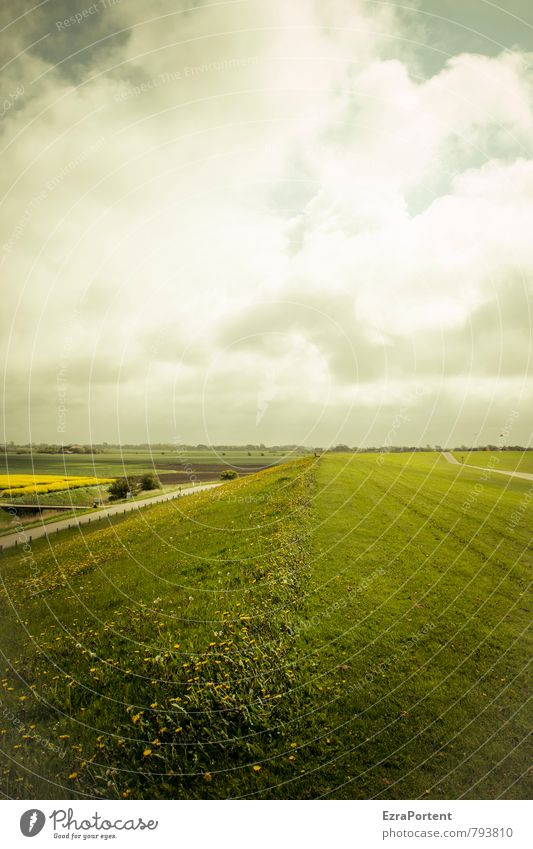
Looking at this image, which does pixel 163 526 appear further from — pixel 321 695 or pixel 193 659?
pixel 321 695

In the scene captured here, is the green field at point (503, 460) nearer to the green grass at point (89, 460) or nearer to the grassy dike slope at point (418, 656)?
the grassy dike slope at point (418, 656)

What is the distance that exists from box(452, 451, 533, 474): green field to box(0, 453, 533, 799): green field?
25.5 meters

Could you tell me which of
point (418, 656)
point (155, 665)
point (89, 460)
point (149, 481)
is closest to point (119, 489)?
point (149, 481)

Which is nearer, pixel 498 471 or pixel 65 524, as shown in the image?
pixel 65 524

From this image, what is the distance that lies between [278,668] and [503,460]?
150ft

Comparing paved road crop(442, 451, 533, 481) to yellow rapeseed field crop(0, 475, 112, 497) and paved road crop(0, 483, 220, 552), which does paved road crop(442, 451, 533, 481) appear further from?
yellow rapeseed field crop(0, 475, 112, 497)

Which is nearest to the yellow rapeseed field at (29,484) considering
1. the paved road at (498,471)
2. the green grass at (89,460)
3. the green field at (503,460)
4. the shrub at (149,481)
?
the green grass at (89,460)

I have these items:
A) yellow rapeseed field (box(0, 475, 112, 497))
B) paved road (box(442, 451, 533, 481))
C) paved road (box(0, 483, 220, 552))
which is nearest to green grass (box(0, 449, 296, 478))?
yellow rapeseed field (box(0, 475, 112, 497))

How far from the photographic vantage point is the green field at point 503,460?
3928 centimetres

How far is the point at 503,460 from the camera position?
46500mm

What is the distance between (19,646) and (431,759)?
421 inches

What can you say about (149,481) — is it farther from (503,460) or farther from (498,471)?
(503,460)

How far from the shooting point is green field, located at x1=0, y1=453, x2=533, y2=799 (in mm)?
7398
